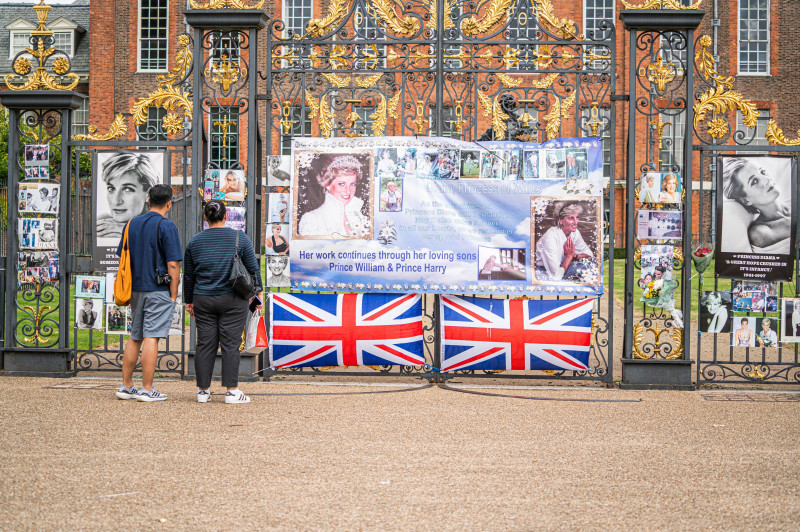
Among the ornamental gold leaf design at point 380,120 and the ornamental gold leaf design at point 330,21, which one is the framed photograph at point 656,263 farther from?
the ornamental gold leaf design at point 330,21

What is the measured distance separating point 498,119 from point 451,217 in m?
1.12

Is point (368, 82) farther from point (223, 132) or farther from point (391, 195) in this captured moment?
point (223, 132)

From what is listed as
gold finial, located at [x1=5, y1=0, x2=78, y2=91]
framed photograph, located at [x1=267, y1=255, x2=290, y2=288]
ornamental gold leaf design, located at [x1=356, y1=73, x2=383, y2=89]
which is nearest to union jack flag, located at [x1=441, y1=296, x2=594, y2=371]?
framed photograph, located at [x1=267, y1=255, x2=290, y2=288]

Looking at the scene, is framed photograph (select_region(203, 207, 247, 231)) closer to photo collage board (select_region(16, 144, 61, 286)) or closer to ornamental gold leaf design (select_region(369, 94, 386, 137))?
ornamental gold leaf design (select_region(369, 94, 386, 137))

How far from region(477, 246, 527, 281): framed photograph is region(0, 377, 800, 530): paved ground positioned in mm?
1291

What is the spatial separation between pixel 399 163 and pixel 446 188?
539 mm

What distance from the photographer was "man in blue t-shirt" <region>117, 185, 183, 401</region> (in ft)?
27.0

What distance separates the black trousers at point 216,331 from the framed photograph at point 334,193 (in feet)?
5.14

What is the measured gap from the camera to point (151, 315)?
8.26 meters

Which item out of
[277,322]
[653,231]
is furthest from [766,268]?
[277,322]

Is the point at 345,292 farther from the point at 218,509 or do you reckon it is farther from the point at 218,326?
the point at 218,509

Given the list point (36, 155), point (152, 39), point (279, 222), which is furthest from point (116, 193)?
point (152, 39)

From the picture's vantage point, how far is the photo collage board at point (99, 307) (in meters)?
9.80

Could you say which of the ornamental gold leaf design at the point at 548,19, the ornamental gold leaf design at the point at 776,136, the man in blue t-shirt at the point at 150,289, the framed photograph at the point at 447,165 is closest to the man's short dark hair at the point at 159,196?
the man in blue t-shirt at the point at 150,289
